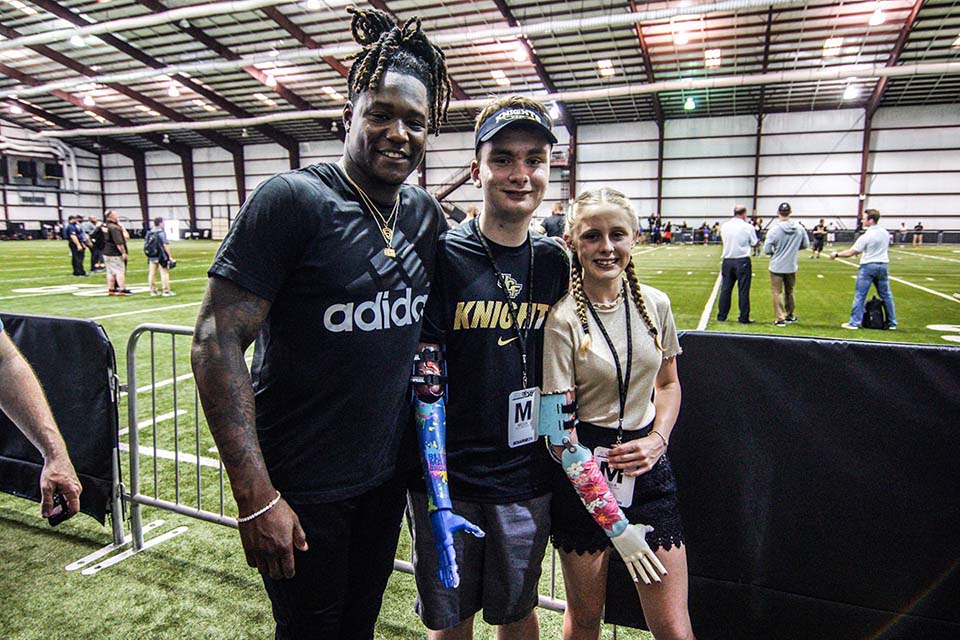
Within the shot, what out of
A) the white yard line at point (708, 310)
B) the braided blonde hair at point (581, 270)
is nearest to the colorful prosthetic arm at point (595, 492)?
the braided blonde hair at point (581, 270)

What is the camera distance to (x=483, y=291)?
1.84 meters

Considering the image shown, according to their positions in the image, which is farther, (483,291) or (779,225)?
(779,225)

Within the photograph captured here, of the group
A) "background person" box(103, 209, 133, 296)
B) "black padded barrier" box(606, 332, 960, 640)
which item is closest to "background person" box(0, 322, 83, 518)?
"black padded barrier" box(606, 332, 960, 640)

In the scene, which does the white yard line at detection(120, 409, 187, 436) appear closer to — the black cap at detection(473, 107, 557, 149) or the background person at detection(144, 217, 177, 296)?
the black cap at detection(473, 107, 557, 149)

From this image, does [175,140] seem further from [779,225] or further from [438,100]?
[438,100]

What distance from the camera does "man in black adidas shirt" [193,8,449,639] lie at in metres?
1.42

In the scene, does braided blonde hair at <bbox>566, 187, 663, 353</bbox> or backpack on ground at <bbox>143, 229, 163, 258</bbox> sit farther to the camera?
backpack on ground at <bbox>143, 229, 163, 258</bbox>

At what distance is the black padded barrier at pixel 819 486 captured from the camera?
7.00ft

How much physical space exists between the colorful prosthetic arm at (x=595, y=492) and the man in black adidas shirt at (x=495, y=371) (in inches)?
4.1

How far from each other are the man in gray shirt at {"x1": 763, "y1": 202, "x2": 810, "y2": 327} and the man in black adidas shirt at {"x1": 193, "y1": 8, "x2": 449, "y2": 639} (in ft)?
32.1

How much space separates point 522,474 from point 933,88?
3655cm

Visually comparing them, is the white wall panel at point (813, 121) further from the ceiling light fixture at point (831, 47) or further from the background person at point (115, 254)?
the background person at point (115, 254)

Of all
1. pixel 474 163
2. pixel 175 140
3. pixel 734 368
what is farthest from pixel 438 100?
pixel 175 140

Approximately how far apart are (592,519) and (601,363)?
1.72 ft
